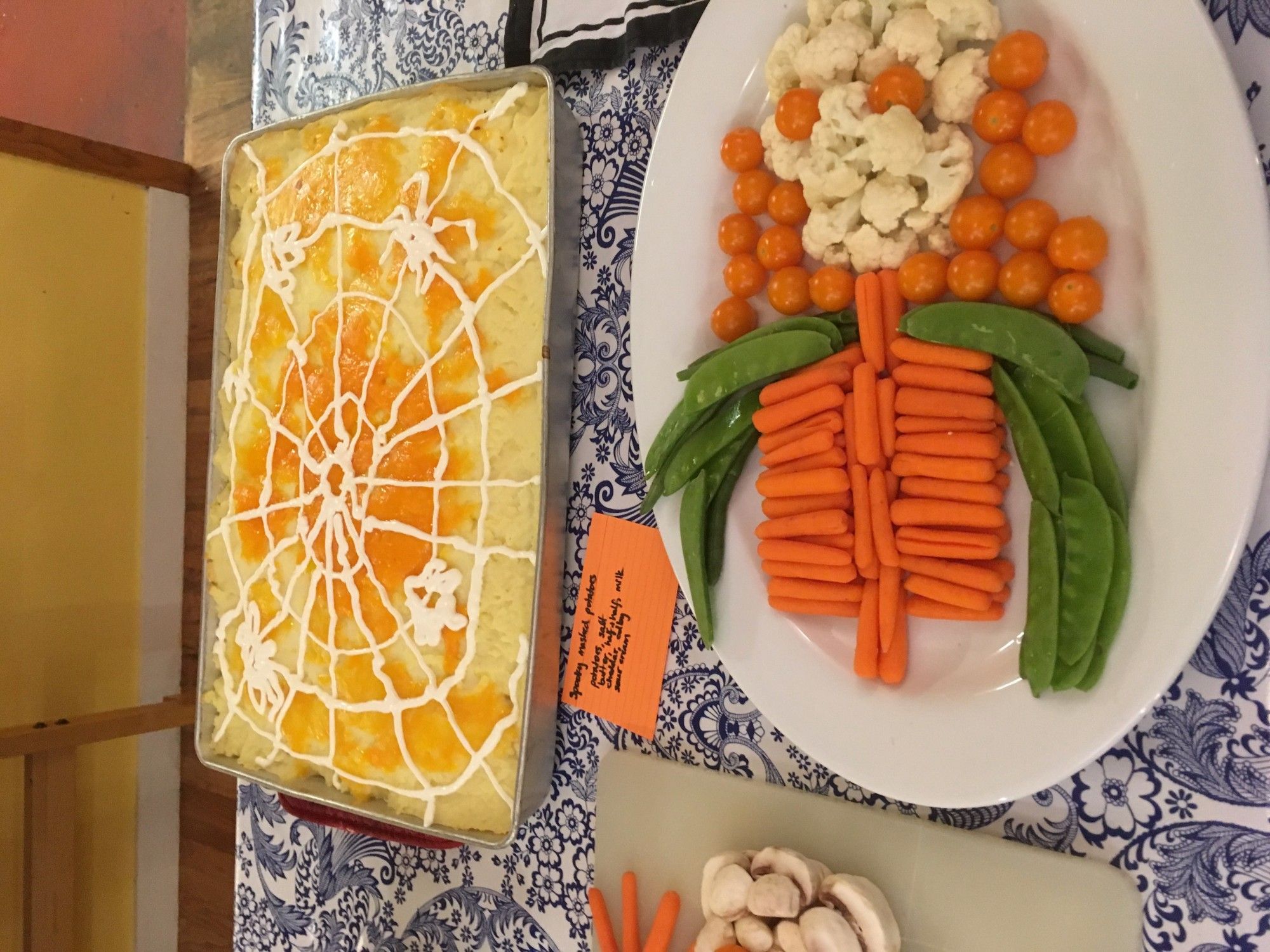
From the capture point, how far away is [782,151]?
1.21m

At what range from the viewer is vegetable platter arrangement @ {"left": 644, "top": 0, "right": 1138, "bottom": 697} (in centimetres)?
101

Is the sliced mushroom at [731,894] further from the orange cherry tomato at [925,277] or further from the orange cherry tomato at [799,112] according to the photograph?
the orange cherry tomato at [799,112]

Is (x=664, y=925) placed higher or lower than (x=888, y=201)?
lower

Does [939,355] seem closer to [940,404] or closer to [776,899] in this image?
[940,404]

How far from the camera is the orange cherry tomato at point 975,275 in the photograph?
1.08 m

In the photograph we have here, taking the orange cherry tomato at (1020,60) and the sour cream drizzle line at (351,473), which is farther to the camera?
the sour cream drizzle line at (351,473)

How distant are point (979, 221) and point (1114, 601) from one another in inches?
19.2

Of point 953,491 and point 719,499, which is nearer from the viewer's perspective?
point 953,491

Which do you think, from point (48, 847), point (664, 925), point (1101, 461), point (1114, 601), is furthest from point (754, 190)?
point (48, 847)

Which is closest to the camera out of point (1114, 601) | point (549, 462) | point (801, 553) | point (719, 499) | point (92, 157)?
point (1114, 601)

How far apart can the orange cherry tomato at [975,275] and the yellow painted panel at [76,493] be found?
87.9 inches

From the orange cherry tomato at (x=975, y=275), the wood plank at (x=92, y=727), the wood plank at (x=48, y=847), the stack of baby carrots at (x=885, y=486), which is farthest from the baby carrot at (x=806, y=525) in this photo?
the wood plank at (x=48, y=847)

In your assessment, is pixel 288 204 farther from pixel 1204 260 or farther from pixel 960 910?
pixel 960 910

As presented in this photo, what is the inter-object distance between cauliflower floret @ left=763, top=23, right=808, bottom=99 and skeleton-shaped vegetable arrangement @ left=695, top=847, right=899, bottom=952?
109 cm
